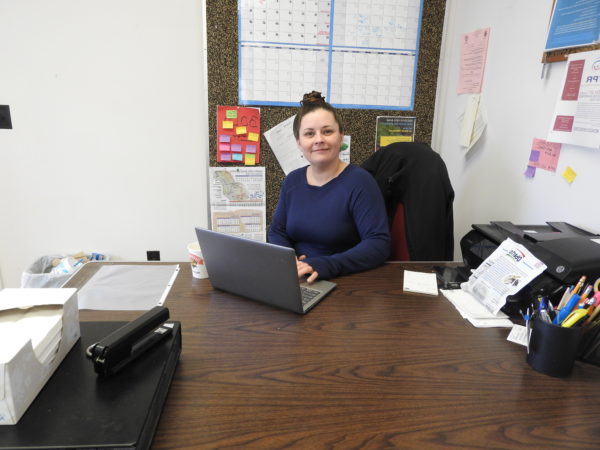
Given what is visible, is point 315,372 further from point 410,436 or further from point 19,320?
point 19,320

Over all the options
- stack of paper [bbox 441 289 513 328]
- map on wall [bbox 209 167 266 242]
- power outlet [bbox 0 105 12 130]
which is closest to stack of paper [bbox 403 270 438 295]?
stack of paper [bbox 441 289 513 328]

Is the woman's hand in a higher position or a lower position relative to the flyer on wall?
lower

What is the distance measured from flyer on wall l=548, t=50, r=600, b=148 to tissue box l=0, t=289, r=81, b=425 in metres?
1.39

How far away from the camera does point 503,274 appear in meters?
1.03

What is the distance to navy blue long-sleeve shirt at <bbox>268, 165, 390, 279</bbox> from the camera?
1424 millimetres

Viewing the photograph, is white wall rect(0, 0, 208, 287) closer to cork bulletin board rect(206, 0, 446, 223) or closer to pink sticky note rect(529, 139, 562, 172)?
cork bulletin board rect(206, 0, 446, 223)

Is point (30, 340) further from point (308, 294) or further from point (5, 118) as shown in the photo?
point (5, 118)

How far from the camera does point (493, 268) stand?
106 centimetres

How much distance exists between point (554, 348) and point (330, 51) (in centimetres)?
177

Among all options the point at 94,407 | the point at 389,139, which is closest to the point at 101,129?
the point at 389,139

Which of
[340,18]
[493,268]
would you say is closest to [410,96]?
[340,18]

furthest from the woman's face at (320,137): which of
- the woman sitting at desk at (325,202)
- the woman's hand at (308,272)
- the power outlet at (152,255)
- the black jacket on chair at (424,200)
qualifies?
the power outlet at (152,255)

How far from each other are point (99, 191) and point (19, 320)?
171 centimetres

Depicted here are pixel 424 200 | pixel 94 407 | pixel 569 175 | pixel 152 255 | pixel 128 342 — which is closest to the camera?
pixel 94 407
